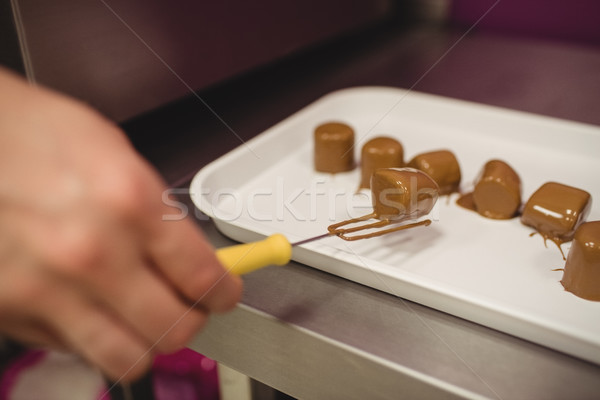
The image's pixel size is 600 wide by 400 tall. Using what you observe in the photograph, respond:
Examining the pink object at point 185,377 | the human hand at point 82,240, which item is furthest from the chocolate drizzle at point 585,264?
the pink object at point 185,377

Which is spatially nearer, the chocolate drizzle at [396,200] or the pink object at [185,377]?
the chocolate drizzle at [396,200]

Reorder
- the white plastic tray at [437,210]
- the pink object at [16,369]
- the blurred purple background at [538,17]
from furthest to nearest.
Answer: the blurred purple background at [538,17], the pink object at [16,369], the white plastic tray at [437,210]

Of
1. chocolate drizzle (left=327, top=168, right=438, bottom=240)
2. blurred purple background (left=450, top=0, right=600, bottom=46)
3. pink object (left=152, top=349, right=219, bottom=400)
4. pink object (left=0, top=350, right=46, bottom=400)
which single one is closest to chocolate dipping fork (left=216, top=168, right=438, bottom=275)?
chocolate drizzle (left=327, top=168, right=438, bottom=240)

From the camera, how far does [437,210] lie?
0.89m

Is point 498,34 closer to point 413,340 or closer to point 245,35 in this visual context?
point 245,35

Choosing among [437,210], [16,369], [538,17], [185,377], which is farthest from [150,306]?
[538,17]

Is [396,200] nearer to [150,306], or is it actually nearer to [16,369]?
[150,306]

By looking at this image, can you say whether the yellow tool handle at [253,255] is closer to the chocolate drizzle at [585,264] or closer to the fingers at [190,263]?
the fingers at [190,263]

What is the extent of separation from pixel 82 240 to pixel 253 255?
9.6 inches

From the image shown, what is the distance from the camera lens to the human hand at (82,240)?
1.18ft

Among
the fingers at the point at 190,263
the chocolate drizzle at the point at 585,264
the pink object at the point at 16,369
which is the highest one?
the fingers at the point at 190,263

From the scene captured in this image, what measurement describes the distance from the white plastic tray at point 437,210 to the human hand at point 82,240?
32 cm

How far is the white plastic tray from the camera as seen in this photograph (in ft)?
2.16

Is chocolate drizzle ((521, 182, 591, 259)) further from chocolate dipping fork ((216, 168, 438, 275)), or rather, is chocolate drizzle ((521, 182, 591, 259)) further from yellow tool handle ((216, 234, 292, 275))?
yellow tool handle ((216, 234, 292, 275))
